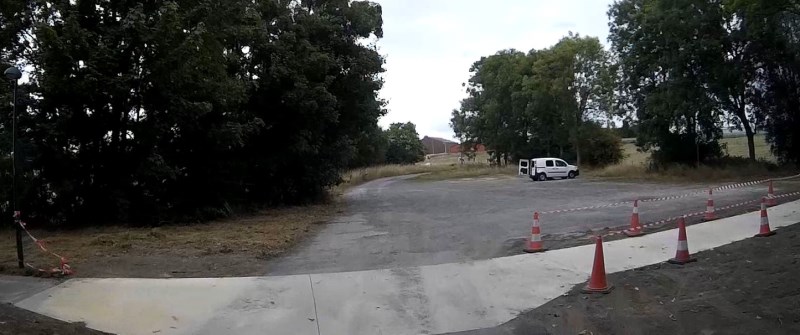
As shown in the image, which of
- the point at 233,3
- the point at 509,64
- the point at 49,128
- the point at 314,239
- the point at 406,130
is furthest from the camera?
the point at 406,130

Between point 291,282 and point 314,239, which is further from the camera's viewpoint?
point 314,239

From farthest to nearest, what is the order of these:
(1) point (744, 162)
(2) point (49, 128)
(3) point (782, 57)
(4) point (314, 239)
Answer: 1. (1) point (744, 162)
2. (3) point (782, 57)
3. (2) point (49, 128)
4. (4) point (314, 239)

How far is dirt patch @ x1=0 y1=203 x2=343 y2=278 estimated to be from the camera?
32.6 feet

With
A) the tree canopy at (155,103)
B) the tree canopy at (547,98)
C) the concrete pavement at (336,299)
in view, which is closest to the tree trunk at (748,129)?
the tree canopy at (547,98)

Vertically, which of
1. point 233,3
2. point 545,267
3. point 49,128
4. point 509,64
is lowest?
point 545,267

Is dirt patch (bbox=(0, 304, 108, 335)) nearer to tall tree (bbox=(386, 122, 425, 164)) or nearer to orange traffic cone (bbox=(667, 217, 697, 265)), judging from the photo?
orange traffic cone (bbox=(667, 217, 697, 265))

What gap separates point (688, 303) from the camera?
7.08m

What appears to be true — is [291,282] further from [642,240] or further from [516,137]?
[516,137]

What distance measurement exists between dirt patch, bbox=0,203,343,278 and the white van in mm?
34203

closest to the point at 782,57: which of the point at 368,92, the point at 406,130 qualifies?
the point at 368,92

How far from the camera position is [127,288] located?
27.5ft

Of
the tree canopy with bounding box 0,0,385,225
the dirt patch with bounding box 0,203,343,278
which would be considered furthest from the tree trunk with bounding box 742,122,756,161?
the dirt patch with bounding box 0,203,343,278

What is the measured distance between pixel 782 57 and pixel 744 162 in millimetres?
7169

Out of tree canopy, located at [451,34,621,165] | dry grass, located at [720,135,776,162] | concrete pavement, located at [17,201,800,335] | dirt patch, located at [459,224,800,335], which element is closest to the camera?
dirt patch, located at [459,224,800,335]
